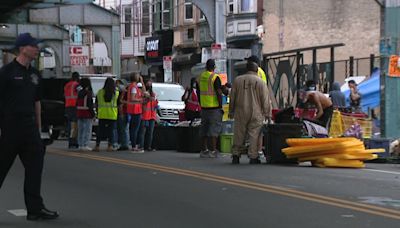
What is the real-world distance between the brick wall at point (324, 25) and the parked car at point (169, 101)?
1152 centimetres

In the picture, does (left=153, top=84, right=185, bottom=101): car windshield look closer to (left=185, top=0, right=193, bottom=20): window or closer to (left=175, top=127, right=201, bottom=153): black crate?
(left=175, top=127, right=201, bottom=153): black crate

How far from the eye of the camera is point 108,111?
1630 cm

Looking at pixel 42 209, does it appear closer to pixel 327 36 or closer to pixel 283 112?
pixel 283 112

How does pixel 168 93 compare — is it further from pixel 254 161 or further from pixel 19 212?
pixel 19 212

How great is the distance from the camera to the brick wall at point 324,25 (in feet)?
102

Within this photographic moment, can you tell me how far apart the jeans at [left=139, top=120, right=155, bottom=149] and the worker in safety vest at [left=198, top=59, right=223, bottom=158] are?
2295 millimetres

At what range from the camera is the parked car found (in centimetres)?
2141

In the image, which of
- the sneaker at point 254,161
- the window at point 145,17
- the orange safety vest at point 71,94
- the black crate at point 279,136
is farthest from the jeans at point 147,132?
the window at point 145,17

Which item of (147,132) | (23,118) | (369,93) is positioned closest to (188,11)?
(369,93)

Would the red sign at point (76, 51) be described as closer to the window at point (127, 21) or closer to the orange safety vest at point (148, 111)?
the window at point (127, 21)

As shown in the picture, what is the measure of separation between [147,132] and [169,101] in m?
6.00

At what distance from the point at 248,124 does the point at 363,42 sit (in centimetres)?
2015

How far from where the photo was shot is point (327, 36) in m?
32.8

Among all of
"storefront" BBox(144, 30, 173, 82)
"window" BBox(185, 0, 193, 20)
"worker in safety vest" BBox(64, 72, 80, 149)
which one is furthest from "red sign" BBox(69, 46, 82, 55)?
"worker in safety vest" BBox(64, 72, 80, 149)
